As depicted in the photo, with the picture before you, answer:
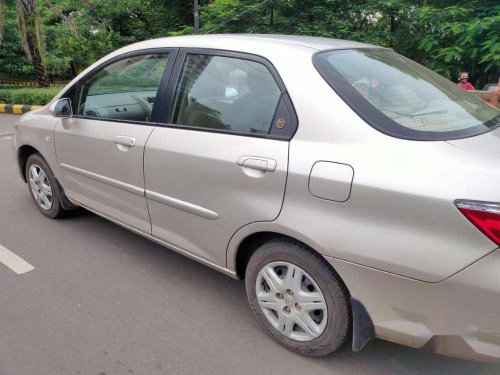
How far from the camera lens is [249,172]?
2.27 m

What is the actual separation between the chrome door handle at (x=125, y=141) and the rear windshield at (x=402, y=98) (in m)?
1.30

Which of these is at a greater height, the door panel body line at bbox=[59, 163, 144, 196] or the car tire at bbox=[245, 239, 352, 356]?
the door panel body line at bbox=[59, 163, 144, 196]

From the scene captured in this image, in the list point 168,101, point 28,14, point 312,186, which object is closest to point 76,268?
point 168,101

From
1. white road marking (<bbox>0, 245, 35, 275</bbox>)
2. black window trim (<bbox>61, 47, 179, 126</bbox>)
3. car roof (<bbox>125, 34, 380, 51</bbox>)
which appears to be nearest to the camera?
car roof (<bbox>125, 34, 380, 51</bbox>)

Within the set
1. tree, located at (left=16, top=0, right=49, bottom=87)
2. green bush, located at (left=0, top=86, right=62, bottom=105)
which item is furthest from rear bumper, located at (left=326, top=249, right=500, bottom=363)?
tree, located at (left=16, top=0, right=49, bottom=87)

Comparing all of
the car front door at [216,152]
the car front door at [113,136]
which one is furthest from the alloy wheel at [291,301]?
the car front door at [113,136]

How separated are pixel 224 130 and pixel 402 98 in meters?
0.94

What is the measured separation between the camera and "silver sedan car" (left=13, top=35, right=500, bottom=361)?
174 cm

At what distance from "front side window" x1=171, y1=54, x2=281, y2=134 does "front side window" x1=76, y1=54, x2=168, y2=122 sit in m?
0.29

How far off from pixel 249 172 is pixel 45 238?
2.34 metres

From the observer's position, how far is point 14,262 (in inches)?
132

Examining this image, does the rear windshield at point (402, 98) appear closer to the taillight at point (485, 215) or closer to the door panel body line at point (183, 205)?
the taillight at point (485, 215)

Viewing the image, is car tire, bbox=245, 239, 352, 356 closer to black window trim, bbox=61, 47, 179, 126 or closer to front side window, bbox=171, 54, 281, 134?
front side window, bbox=171, 54, 281, 134

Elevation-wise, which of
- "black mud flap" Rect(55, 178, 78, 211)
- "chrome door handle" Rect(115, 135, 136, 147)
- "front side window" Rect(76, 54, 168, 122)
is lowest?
"black mud flap" Rect(55, 178, 78, 211)
